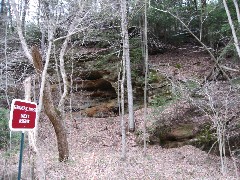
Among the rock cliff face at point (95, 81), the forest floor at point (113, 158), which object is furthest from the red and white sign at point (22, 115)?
the rock cliff face at point (95, 81)

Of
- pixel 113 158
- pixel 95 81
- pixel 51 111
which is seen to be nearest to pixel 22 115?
pixel 51 111

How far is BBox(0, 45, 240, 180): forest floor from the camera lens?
10.1 meters

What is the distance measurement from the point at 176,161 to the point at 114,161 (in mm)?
2816

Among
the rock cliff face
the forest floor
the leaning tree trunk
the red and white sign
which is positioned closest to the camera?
the red and white sign

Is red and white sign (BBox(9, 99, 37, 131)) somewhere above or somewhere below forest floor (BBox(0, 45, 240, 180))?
above

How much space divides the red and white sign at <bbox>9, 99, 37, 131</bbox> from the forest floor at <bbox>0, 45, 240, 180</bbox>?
174 inches

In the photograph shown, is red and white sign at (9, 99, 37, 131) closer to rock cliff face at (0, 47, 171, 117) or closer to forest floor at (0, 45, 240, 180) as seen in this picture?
forest floor at (0, 45, 240, 180)

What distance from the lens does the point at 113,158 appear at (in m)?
12.4

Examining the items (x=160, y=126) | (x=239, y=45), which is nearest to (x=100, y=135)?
(x=160, y=126)

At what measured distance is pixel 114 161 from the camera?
11.9 meters

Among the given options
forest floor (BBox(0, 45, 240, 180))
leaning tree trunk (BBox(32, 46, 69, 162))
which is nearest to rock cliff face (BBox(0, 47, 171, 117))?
forest floor (BBox(0, 45, 240, 180))

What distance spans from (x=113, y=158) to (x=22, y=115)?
8.67 meters

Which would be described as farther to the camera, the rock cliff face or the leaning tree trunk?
the rock cliff face

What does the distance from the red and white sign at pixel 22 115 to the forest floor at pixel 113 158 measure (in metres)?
4.42
